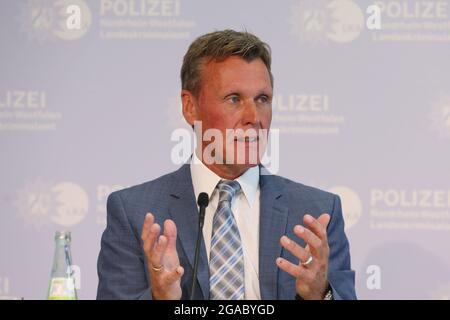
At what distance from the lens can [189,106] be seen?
312cm

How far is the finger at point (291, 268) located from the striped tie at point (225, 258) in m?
0.37

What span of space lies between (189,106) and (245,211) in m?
0.55

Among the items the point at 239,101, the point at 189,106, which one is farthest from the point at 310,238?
the point at 189,106

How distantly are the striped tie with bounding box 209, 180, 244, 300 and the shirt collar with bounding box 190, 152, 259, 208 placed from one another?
→ 0.31ft

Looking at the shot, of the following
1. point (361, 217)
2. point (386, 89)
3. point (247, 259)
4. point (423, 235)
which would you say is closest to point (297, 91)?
point (386, 89)

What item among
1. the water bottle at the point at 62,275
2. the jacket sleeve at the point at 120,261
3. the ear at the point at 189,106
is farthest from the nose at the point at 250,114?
the water bottle at the point at 62,275

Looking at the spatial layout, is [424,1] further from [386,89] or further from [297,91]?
[297,91]

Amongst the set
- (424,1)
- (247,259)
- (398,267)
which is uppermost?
(424,1)

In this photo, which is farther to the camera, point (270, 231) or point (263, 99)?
point (263, 99)

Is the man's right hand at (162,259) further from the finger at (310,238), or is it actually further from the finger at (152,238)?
the finger at (310,238)

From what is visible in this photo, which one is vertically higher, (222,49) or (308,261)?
(222,49)

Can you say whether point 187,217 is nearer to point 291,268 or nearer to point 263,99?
point 263,99

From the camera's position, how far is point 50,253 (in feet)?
12.2
